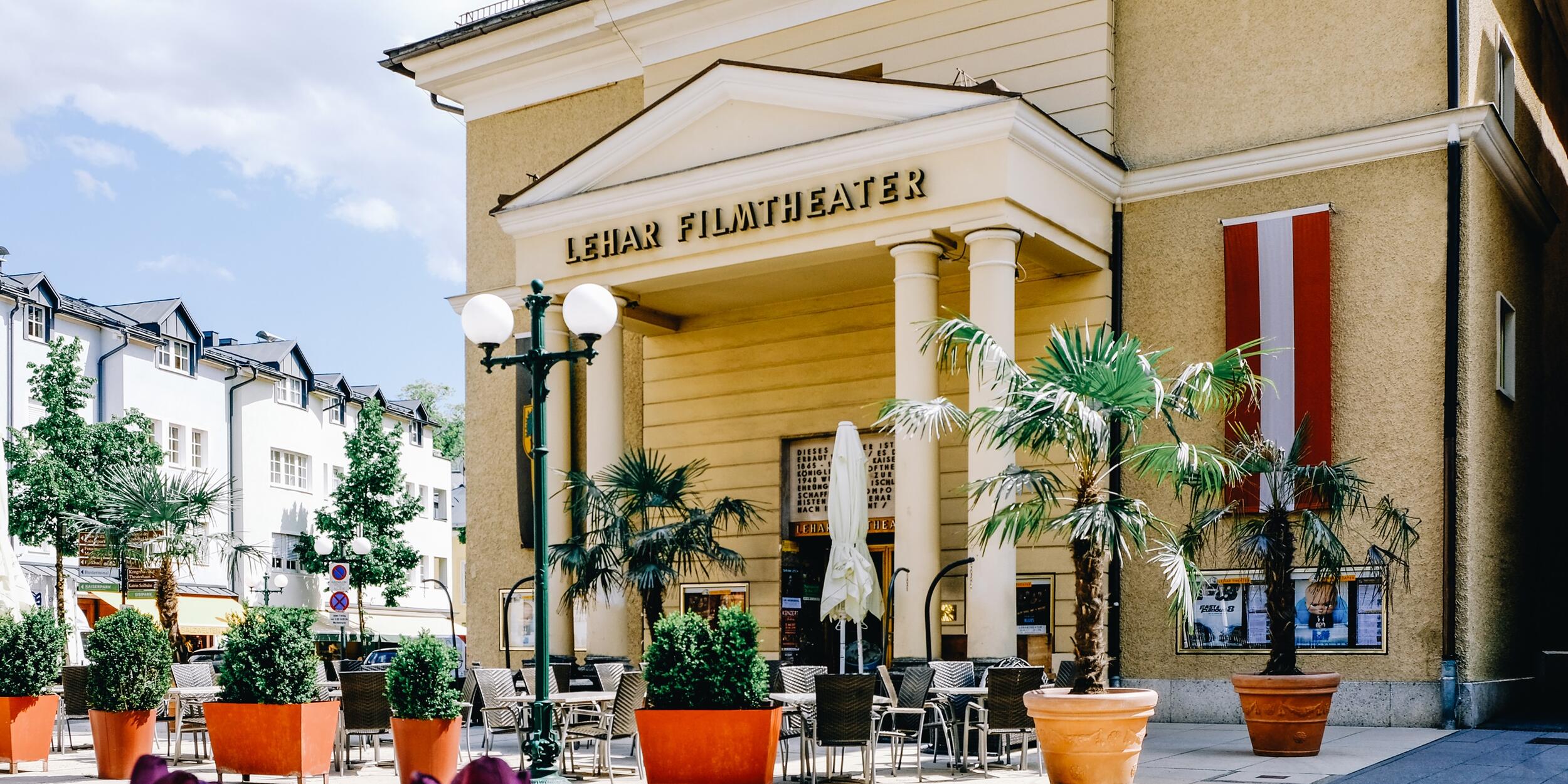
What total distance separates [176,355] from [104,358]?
3244 mm

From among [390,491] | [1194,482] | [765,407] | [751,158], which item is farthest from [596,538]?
[390,491]

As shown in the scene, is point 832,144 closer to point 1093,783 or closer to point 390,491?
point 1093,783

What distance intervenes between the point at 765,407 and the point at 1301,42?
8875 millimetres

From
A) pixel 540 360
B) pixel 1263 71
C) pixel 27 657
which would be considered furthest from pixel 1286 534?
pixel 27 657

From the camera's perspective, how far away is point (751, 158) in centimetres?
1723

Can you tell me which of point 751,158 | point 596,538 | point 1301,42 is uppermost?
point 1301,42

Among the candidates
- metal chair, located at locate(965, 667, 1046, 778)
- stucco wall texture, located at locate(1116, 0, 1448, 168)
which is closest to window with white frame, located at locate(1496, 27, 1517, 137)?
stucco wall texture, located at locate(1116, 0, 1448, 168)

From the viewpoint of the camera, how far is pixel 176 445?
41.1 metres

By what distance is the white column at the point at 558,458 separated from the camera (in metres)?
18.9

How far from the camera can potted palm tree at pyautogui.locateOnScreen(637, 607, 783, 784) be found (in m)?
10.3

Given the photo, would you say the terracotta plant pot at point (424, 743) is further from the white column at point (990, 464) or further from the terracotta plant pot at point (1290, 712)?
the terracotta plant pot at point (1290, 712)

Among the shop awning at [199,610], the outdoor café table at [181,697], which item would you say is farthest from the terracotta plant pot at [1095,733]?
the shop awning at [199,610]

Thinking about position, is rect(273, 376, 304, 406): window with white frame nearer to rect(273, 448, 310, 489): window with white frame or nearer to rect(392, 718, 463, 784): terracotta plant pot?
rect(273, 448, 310, 489): window with white frame

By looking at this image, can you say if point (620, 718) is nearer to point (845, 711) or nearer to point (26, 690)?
point (845, 711)
